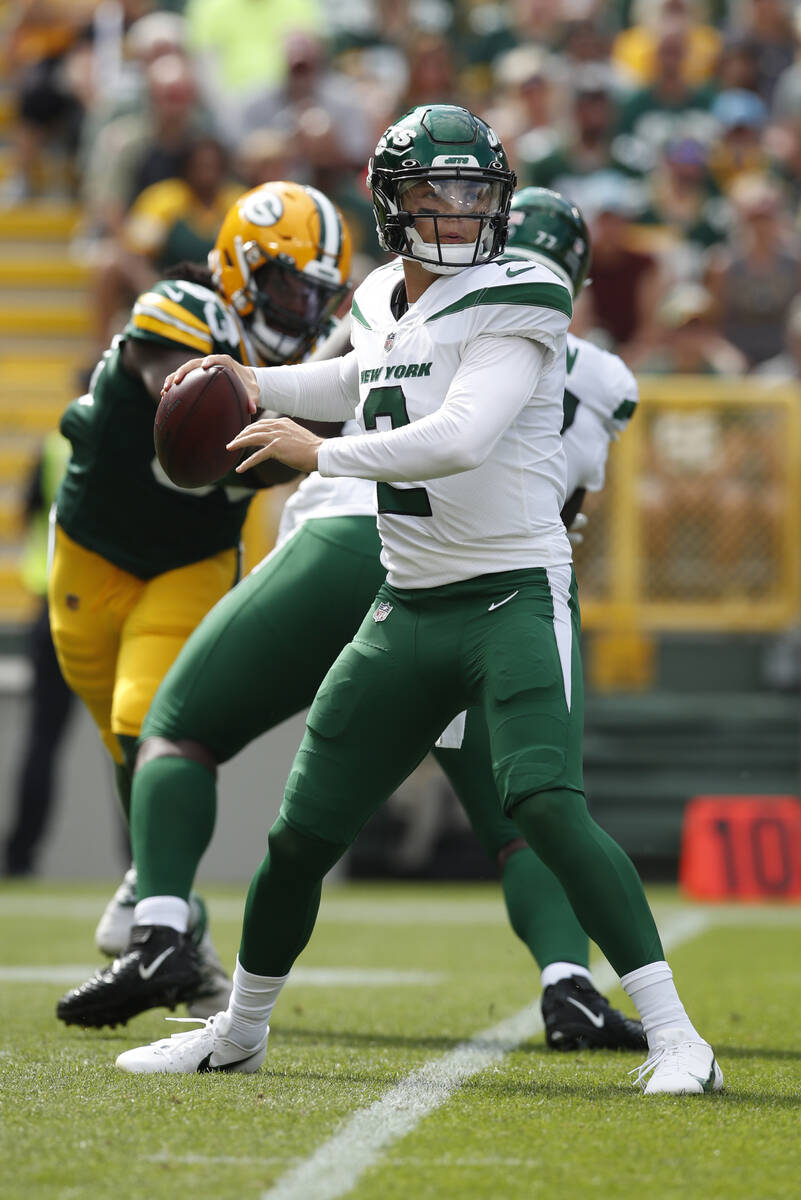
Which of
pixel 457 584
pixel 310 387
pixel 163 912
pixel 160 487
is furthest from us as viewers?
pixel 160 487

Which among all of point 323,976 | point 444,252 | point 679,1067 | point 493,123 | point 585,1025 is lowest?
point 323,976

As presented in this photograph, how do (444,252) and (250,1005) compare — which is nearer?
(444,252)

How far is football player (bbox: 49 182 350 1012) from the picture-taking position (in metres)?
4.25

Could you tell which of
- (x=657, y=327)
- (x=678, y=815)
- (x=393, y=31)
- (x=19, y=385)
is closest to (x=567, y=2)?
(x=393, y=31)

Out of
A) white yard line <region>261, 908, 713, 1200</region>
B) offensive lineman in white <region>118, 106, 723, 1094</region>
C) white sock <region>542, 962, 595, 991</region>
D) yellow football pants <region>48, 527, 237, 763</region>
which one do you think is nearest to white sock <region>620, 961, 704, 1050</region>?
offensive lineman in white <region>118, 106, 723, 1094</region>

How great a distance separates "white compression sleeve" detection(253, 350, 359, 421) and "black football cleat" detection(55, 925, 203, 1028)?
1159mm

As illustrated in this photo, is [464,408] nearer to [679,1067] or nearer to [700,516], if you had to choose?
[679,1067]

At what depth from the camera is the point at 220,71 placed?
1209 centimetres

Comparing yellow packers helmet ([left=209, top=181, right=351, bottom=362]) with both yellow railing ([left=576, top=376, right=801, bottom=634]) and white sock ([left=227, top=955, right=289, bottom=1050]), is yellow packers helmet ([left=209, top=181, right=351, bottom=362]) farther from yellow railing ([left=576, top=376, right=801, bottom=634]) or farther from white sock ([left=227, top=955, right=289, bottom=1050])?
yellow railing ([left=576, top=376, right=801, bottom=634])

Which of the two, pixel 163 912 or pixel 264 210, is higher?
pixel 264 210

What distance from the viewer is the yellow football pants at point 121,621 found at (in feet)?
14.7

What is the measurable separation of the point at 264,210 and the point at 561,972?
1.87 meters

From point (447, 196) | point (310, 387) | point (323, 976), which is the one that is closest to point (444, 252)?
point (447, 196)

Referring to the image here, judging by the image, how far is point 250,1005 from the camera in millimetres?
3576
